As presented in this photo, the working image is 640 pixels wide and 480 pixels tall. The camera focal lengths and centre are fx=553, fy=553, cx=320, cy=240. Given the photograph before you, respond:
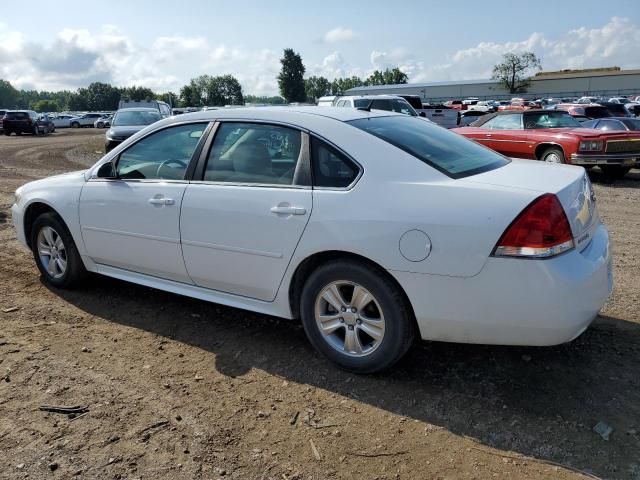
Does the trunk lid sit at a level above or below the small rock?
above

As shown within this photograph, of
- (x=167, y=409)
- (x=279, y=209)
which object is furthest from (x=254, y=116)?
(x=167, y=409)

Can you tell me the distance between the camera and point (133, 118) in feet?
56.1

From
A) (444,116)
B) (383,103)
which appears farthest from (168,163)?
(444,116)

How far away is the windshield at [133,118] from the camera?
16797mm

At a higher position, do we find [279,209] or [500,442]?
[279,209]

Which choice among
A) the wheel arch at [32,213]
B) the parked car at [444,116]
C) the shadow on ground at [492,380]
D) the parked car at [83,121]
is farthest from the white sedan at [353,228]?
the parked car at [83,121]

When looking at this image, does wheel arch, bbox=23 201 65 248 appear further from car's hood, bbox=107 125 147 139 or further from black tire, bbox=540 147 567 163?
car's hood, bbox=107 125 147 139

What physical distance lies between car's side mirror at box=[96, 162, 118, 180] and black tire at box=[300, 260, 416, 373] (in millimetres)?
1977

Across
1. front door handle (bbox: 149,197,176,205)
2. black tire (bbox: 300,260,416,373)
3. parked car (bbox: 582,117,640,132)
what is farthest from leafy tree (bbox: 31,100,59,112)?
black tire (bbox: 300,260,416,373)

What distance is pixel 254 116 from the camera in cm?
386

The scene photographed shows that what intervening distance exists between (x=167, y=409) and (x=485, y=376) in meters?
1.90

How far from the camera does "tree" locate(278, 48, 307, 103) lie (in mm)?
107500

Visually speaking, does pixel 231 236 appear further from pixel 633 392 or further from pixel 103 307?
pixel 633 392

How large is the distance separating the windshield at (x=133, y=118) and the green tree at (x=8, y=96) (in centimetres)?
17431
